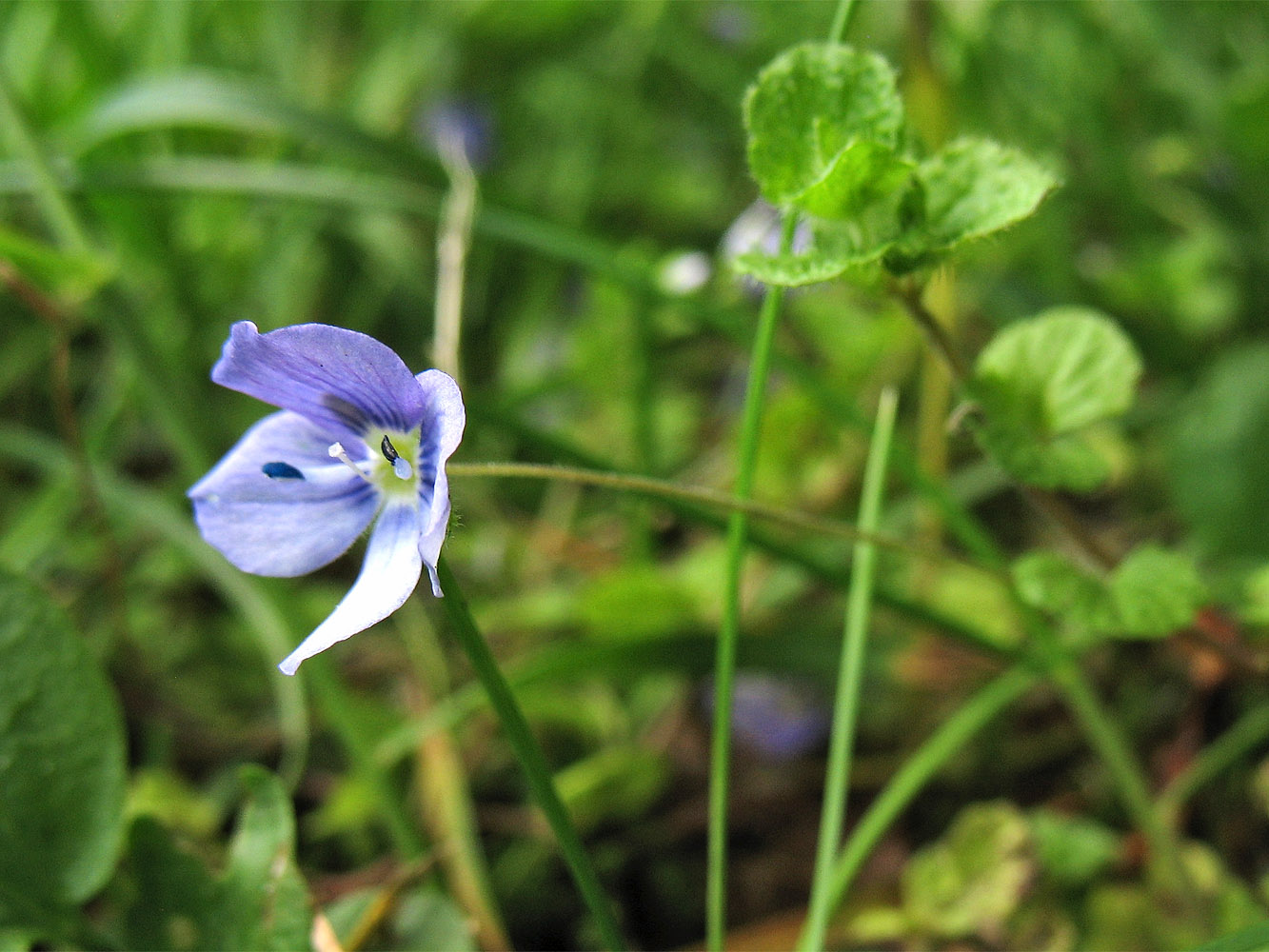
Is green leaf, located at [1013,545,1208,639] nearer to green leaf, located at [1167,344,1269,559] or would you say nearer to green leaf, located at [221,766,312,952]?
green leaf, located at [1167,344,1269,559]

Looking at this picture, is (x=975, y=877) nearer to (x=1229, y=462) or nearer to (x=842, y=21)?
(x=1229, y=462)

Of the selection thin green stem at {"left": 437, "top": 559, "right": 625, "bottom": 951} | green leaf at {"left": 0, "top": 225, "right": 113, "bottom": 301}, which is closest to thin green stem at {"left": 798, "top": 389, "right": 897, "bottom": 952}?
thin green stem at {"left": 437, "top": 559, "right": 625, "bottom": 951}

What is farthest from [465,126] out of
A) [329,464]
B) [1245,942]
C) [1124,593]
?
[1245,942]

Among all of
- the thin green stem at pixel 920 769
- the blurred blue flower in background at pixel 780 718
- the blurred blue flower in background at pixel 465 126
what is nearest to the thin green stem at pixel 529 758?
the thin green stem at pixel 920 769

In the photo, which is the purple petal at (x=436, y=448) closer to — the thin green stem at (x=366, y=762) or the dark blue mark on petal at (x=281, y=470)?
the dark blue mark on petal at (x=281, y=470)

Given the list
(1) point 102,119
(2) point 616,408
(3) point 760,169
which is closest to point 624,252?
(2) point 616,408

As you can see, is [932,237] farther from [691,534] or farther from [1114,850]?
[691,534]
